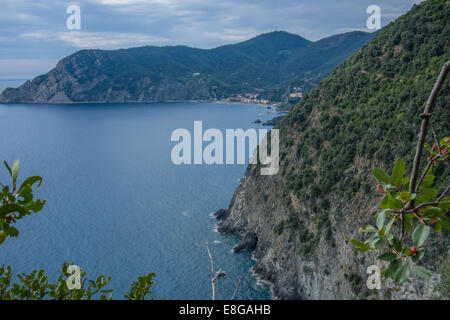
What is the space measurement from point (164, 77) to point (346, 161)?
435 feet

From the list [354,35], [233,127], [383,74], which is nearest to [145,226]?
[383,74]

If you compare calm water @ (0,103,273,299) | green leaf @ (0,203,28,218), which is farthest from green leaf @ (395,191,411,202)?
calm water @ (0,103,273,299)

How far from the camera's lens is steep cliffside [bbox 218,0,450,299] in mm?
21641

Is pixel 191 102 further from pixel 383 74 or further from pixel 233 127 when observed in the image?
pixel 383 74

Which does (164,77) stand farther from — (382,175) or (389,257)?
(389,257)

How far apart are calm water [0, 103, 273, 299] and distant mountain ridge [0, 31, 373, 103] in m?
63.2

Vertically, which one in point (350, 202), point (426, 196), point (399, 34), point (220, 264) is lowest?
point (220, 264)

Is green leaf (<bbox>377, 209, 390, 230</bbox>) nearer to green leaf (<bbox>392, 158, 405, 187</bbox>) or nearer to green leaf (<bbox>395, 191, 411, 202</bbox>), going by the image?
green leaf (<bbox>395, 191, 411, 202</bbox>)

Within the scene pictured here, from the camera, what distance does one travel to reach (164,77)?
150 m

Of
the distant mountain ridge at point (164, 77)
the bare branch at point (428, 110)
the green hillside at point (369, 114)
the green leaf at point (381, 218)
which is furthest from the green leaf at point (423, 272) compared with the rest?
the distant mountain ridge at point (164, 77)

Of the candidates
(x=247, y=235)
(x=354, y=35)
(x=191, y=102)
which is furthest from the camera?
(x=354, y=35)

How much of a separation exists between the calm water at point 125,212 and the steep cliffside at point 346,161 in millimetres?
3429

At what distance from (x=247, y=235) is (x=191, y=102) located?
10997 centimetres

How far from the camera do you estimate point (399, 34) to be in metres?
28.8
